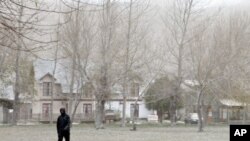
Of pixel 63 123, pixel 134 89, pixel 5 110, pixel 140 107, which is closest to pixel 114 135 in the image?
pixel 63 123

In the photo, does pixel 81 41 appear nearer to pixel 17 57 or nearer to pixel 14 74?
pixel 17 57

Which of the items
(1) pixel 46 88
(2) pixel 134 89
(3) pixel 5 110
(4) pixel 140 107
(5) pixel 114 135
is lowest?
(5) pixel 114 135

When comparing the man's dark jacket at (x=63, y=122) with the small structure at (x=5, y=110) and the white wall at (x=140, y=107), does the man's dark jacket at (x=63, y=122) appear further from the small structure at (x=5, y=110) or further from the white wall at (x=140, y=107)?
the white wall at (x=140, y=107)

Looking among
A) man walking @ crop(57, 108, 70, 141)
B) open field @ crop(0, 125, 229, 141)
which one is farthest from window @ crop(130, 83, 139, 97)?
man walking @ crop(57, 108, 70, 141)

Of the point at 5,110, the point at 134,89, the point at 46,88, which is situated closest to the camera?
the point at 134,89

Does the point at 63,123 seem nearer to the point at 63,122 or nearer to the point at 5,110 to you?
the point at 63,122

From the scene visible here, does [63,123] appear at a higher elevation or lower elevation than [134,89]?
lower

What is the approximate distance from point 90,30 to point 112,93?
255 inches

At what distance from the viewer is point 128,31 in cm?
5009

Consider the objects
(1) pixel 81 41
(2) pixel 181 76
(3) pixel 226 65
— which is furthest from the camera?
(2) pixel 181 76

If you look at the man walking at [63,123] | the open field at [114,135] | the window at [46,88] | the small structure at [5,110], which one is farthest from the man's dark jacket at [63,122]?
the window at [46,88]

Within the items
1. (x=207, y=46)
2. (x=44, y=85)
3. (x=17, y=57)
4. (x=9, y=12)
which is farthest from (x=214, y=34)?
(x=9, y=12)

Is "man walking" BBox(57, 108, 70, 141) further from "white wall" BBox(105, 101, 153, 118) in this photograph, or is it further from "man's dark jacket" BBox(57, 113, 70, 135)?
"white wall" BBox(105, 101, 153, 118)

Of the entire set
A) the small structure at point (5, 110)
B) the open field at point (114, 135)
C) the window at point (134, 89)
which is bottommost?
the open field at point (114, 135)
